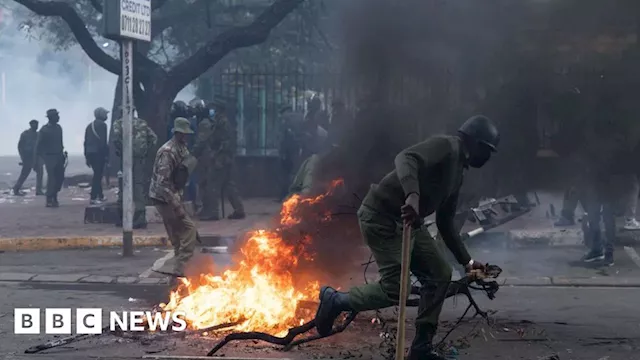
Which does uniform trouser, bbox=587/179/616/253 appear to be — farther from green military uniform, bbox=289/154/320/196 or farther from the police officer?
the police officer

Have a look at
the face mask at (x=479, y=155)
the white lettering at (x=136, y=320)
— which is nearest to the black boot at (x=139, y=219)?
the white lettering at (x=136, y=320)

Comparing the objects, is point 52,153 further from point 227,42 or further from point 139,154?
point 139,154

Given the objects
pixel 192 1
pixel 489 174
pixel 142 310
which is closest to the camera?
pixel 142 310

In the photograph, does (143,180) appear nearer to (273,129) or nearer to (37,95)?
(273,129)

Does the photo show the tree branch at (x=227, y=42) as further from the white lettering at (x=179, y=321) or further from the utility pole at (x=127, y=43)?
the white lettering at (x=179, y=321)

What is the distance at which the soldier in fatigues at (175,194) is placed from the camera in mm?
9047

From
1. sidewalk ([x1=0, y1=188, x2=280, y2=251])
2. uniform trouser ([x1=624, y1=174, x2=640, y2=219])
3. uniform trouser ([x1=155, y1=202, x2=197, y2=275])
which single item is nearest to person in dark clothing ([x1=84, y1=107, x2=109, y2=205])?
sidewalk ([x1=0, y1=188, x2=280, y2=251])

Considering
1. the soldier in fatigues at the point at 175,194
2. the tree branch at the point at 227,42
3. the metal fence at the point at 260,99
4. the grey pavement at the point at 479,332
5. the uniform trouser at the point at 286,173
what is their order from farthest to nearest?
the metal fence at the point at 260,99 → the uniform trouser at the point at 286,173 → the tree branch at the point at 227,42 → the soldier in fatigues at the point at 175,194 → the grey pavement at the point at 479,332

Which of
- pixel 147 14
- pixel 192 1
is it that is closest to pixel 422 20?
pixel 147 14

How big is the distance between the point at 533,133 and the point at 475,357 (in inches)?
200

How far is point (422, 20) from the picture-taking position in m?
9.87

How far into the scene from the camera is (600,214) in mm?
10430

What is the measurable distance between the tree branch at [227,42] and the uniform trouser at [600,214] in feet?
22.4

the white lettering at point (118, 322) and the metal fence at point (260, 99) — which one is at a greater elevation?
the metal fence at point (260, 99)
